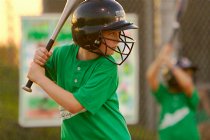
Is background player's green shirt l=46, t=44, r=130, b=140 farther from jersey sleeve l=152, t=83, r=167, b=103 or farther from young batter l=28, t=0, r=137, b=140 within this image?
jersey sleeve l=152, t=83, r=167, b=103

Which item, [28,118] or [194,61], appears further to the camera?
[194,61]

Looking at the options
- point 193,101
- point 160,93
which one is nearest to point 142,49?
point 160,93

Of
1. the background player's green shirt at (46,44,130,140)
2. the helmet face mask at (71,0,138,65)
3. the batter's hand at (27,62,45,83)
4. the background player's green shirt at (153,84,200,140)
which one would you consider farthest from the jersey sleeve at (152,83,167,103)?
the batter's hand at (27,62,45,83)

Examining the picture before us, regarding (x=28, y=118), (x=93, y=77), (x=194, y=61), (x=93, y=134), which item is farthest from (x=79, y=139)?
(x=194, y=61)

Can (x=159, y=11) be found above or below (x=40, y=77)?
below

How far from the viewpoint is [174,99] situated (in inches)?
333

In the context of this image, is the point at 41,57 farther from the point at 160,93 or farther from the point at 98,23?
the point at 160,93

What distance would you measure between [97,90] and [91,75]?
0.11m

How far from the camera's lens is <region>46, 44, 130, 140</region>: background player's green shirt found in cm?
458

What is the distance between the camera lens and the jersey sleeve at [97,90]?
4559 millimetres

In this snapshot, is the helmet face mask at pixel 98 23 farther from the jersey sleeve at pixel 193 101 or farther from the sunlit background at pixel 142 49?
the jersey sleeve at pixel 193 101

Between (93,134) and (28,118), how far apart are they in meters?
3.31

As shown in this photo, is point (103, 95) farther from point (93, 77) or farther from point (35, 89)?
point (35, 89)

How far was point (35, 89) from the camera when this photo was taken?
7.94 meters
